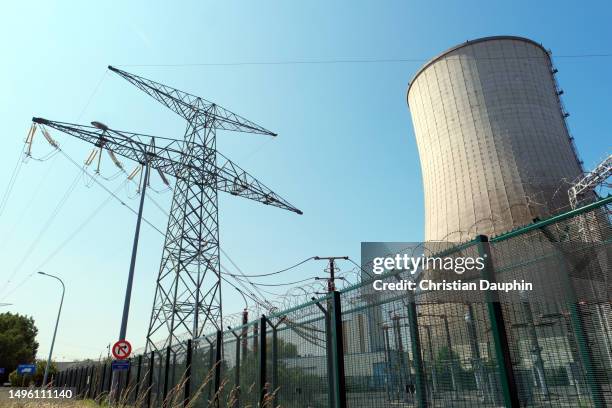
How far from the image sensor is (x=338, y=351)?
464 centimetres

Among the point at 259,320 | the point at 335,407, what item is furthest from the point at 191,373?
the point at 335,407

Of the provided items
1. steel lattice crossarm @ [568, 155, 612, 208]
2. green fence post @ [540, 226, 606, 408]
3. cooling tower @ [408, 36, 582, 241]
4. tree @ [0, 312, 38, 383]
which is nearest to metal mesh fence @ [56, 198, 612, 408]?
green fence post @ [540, 226, 606, 408]

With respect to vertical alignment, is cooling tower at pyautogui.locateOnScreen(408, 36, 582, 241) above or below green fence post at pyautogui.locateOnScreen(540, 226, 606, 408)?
above

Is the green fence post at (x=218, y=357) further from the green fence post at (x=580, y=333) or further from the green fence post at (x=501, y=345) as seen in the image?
the green fence post at (x=580, y=333)

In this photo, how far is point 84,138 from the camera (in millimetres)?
19281

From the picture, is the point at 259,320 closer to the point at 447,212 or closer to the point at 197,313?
the point at 197,313

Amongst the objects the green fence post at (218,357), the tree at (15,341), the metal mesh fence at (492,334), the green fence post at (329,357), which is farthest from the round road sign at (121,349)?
the tree at (15,341)

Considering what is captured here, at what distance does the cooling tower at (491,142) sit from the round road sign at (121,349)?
44.4ft

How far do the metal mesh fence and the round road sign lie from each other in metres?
8.94

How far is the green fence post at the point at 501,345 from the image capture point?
9.61 feet

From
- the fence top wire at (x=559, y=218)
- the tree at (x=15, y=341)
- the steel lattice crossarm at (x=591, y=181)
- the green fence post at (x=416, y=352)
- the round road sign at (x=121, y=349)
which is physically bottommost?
the green fence post at (x=416, y=352)

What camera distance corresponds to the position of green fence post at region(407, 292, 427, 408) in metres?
3.54

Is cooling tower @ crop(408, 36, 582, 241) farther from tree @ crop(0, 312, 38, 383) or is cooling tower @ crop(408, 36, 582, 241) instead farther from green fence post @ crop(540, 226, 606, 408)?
tree @ crop(0, 312, 38, 383)

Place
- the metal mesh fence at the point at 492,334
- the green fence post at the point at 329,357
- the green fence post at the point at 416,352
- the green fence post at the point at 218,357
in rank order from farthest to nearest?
the green fence post at the point at 218,357 < the green fence post at the point at 329,357 < the green fence post at the point at 416,352 < the metal mesh fence at the point at 492,334
